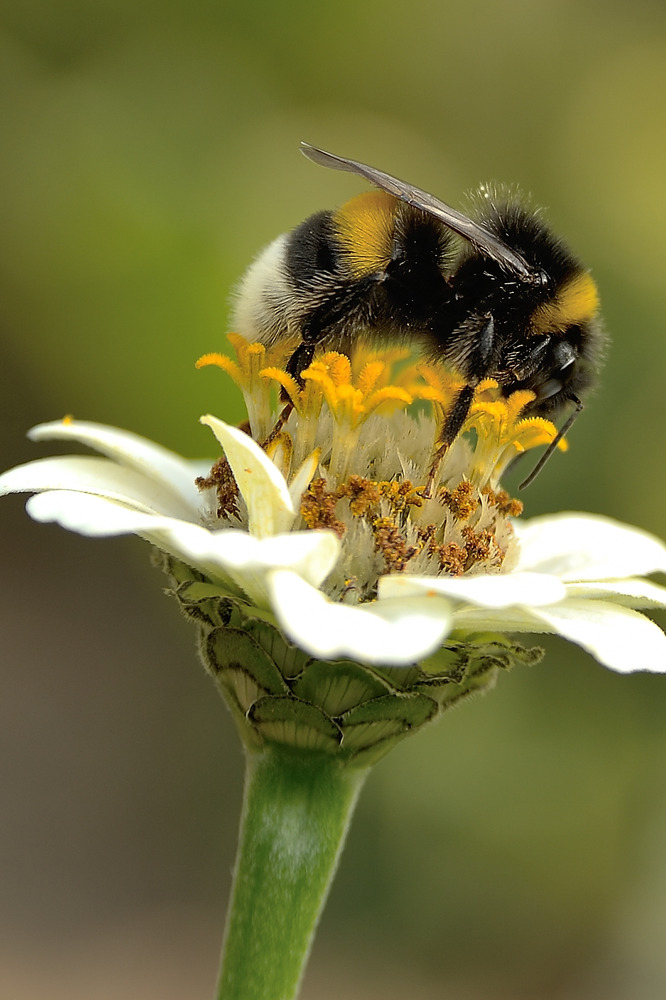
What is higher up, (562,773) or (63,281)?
(63,281)

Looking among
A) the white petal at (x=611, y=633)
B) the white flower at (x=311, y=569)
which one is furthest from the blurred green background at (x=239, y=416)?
the white petal at (x=611, y=633)

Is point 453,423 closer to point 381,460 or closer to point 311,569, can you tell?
point 381,460

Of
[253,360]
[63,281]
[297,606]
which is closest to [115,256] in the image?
[63,281]

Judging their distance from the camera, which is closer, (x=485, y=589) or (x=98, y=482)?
(x=485, y=589)

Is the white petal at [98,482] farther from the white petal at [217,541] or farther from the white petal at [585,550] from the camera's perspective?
the white petal at [585,550]

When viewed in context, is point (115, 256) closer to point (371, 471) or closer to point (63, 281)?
point (63, 281)

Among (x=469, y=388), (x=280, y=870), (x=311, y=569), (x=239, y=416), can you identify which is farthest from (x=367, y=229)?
(x=239, y=416)
